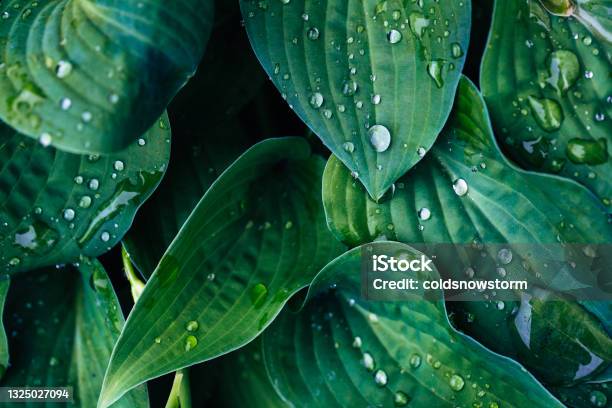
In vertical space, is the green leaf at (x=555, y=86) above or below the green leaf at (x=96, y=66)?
below

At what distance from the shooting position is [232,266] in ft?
2.24

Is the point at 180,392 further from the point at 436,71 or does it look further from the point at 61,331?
the point at 436,71

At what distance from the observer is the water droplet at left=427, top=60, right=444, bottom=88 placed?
64 centimetres

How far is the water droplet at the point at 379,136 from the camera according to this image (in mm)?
634

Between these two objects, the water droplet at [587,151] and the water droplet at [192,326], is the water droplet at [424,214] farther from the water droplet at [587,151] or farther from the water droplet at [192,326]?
the water droplet at [192,326]

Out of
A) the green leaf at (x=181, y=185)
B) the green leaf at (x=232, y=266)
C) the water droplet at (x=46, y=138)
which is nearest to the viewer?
the water droplet at (x=46, y=138)

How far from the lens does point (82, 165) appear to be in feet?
2.21

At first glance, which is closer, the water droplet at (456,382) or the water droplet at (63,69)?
the water droplet at (63,69)

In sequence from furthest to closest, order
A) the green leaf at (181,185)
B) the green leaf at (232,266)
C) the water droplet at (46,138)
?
the green leaf at (181,185) → the green leaf at (232,266) → the water droplet at (46,138)

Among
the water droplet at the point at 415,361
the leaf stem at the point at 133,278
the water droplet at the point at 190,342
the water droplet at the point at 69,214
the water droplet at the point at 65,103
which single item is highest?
the water droplet at the point at 65,103

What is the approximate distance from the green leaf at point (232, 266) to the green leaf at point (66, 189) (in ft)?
0.28

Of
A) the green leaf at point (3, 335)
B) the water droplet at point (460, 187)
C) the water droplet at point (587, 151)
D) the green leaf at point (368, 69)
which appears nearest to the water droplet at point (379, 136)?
the green leaf at point (368, 69)

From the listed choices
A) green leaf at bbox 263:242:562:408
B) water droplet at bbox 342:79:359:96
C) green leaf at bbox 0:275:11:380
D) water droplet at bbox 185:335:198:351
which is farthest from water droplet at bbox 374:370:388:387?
green leaf at bbox 0:275:11:380

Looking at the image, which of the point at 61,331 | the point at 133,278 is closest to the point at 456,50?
the point at 133,278
